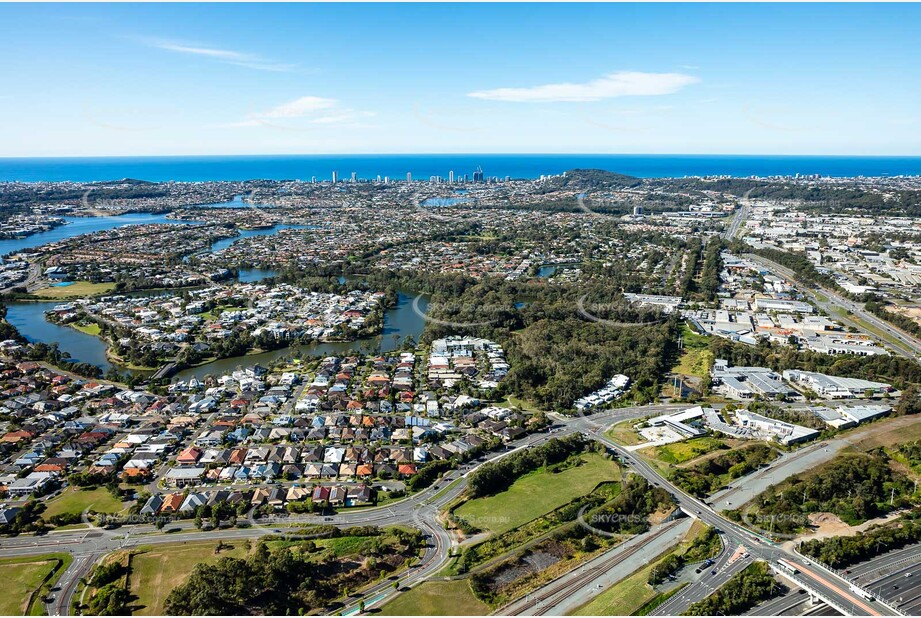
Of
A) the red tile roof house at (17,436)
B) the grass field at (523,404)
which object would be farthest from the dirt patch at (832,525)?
the red tile roof house at (17,436)

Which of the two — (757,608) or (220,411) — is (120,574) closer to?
(220,411)

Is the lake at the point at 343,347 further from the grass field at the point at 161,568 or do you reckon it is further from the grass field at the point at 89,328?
the grass field at the point at 161,568

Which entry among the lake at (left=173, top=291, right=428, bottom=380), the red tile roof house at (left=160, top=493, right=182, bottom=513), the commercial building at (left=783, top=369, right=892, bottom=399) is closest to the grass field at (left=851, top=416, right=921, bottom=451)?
the commercial building at (left=783, top=369, right=892, bottom=399)

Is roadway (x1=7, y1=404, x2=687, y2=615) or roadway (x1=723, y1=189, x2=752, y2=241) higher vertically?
roadway (x1=723, y1=189, x2=752, y2=241)

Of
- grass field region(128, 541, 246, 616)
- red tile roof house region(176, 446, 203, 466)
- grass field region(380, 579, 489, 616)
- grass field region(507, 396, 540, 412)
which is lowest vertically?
grass field region(380, 579, 489, 616)

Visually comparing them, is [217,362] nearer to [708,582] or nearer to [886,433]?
[708,582]

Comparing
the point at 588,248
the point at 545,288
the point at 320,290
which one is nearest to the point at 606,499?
the point at 545,288

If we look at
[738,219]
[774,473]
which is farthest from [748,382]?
[738,219]

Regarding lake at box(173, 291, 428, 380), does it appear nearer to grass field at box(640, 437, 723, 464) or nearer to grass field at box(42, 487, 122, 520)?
grass field at box(42, 487, 122, 520)
